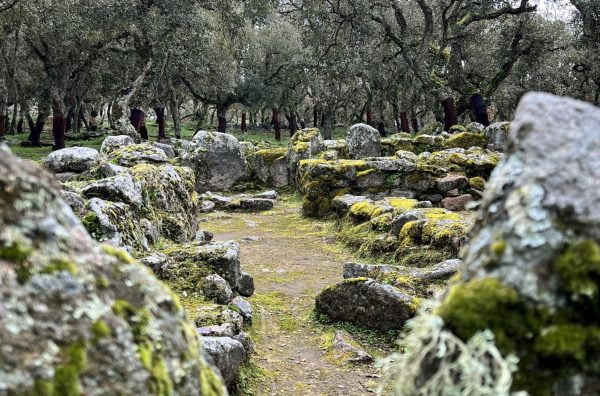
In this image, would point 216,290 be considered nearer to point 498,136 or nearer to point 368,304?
point 368,304

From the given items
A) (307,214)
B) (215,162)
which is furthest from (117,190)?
(215,162)

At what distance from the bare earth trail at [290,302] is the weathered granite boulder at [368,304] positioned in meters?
0.30

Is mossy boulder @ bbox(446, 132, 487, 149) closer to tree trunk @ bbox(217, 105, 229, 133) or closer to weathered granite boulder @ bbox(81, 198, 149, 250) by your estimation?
weathered granite boulder @ bbox(81, 198, 149, 250)

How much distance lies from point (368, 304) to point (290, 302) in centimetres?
160

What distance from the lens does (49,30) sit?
950 inches

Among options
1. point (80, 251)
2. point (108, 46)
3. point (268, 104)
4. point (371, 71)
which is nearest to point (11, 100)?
point (108, 46)

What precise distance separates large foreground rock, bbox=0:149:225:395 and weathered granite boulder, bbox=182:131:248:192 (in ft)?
55.3

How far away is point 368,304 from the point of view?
6.62 m

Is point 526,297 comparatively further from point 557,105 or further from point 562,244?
point 557,105

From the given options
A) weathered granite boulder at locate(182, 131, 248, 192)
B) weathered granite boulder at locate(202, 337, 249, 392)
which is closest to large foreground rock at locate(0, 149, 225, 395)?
weathered granite boulder at locate(202, 337, 249, 392)

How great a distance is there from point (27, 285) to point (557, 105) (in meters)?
1.77

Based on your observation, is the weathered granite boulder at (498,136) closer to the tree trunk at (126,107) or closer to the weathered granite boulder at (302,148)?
the weathered granite boulder at (302,148)

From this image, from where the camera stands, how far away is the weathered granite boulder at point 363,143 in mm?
18578

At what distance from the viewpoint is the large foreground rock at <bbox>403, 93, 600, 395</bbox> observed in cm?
154
